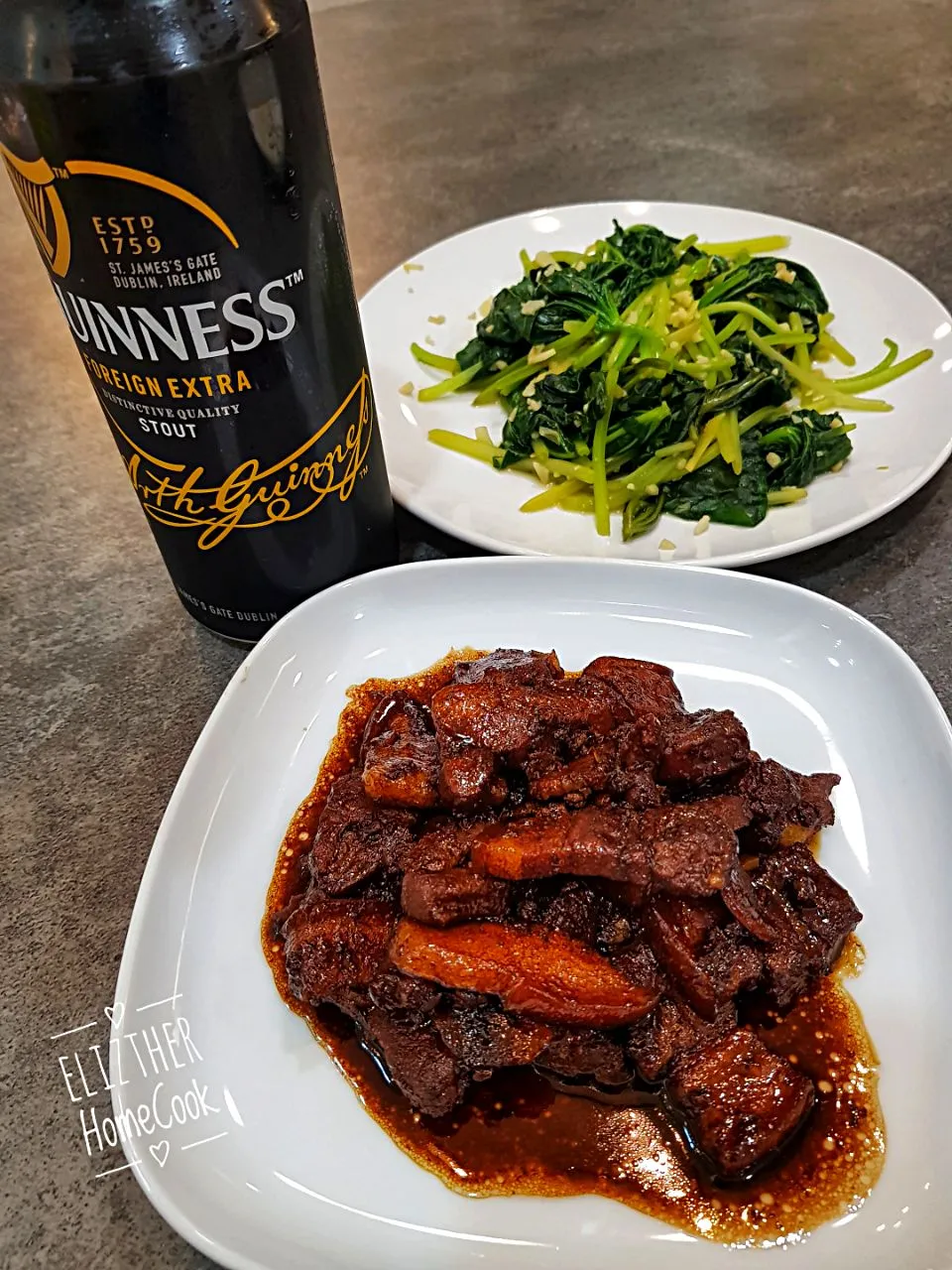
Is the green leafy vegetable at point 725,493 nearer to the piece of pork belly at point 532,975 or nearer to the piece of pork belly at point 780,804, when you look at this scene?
the piece of pork belly at point 780,804

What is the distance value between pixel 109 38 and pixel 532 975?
1344 mm

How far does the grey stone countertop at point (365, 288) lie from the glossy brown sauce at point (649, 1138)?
0.34 m

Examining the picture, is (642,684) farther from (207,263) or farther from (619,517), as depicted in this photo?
(207,263)

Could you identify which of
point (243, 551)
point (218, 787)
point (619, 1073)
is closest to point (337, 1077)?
point (619, 1073)

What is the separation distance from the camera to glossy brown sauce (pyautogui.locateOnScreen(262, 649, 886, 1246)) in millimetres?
1243

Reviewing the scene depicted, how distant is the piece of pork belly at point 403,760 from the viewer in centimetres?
152

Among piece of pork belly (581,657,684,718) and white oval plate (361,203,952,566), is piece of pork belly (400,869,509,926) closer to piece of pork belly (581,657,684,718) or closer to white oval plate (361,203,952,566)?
piece of pork belly (581,657,684,718)

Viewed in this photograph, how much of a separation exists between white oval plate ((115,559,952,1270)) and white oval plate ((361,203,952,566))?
19 cm

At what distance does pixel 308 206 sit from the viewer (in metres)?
1.50

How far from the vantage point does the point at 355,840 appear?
1511mm

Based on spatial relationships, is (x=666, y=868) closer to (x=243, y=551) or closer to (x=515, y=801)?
(x=515, y=801)

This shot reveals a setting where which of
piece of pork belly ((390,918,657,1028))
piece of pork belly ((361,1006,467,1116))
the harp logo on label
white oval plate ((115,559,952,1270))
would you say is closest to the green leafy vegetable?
white oval plate ((115,559,952,1270))

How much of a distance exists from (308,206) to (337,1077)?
1.32m
